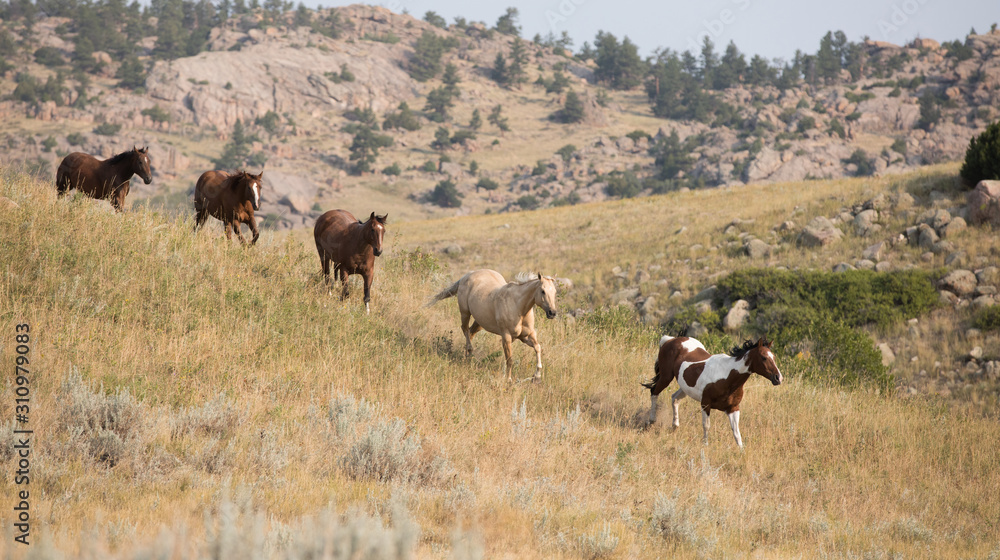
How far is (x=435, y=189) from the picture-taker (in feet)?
324

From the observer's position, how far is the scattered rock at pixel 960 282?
17.5 meters

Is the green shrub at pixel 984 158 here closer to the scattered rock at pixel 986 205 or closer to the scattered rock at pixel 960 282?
the scattered rock at pixel 986 205

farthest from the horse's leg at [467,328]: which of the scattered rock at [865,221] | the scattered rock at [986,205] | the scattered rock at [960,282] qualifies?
the scattered rock at [986,205]

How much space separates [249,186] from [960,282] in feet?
62.3

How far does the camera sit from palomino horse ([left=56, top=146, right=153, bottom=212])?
37.3 feet

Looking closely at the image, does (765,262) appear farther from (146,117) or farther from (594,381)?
(146,117)

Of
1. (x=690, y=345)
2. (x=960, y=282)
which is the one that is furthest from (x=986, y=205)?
(x=690, y=345)

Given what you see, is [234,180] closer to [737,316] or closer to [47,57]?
[737,316]

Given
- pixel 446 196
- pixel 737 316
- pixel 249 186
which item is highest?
pixel 249 186

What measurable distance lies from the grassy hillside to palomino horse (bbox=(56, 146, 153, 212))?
0.71 m

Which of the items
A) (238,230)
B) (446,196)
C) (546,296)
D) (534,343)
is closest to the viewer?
(546,296)

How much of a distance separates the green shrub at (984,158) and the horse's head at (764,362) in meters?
19.2

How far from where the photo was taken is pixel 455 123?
416ft

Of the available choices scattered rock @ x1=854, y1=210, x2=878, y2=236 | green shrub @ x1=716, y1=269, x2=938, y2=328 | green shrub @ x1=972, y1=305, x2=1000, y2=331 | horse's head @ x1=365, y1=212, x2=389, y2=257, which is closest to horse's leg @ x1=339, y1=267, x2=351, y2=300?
horse's head @ x1=365, y1=212, x2=389, y2=257
